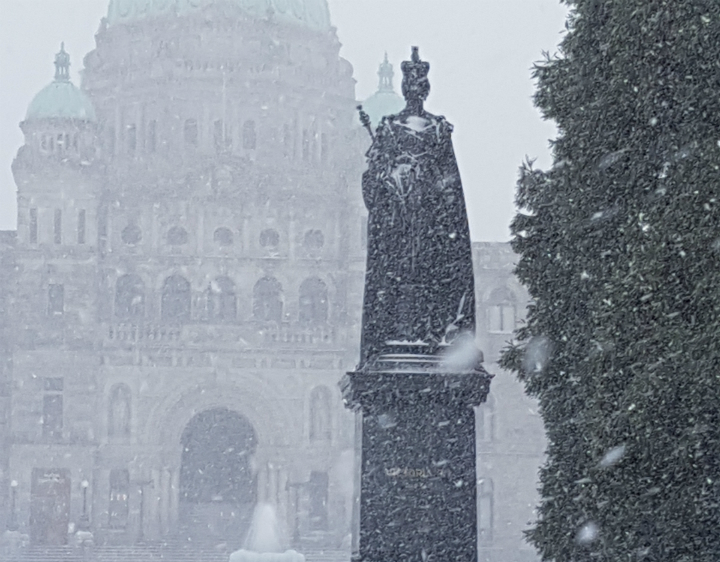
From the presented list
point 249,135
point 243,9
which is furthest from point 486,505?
point 243,9

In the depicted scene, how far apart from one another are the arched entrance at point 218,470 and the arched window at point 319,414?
2.15 metres

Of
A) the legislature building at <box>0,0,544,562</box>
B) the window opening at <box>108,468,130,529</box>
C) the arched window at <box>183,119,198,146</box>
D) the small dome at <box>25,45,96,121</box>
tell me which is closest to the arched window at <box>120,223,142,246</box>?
the legislature building at <box>0,0,544,562</box>

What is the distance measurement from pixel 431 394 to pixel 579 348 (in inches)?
149

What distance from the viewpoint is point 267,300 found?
174ft

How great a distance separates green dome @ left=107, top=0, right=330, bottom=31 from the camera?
59.4m

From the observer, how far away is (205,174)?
175 ft

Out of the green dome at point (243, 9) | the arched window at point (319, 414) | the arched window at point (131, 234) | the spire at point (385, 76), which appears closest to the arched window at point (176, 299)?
the arched window at point (131, 234)

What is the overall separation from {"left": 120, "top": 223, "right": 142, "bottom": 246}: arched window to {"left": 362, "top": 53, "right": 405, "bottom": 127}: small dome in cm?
1019

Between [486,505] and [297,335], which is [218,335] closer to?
[297,335]

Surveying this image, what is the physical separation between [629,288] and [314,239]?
4181 cm

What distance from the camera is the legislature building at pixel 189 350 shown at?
50.8m

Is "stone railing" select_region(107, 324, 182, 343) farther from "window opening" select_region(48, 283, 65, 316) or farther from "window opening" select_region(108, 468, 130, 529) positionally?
"window opening" select_region(108, 468, 130, 529)

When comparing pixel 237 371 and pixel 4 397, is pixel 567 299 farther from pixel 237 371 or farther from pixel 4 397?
pixel 4 397

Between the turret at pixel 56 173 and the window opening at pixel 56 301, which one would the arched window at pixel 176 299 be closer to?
the turret at pixel 56 173
